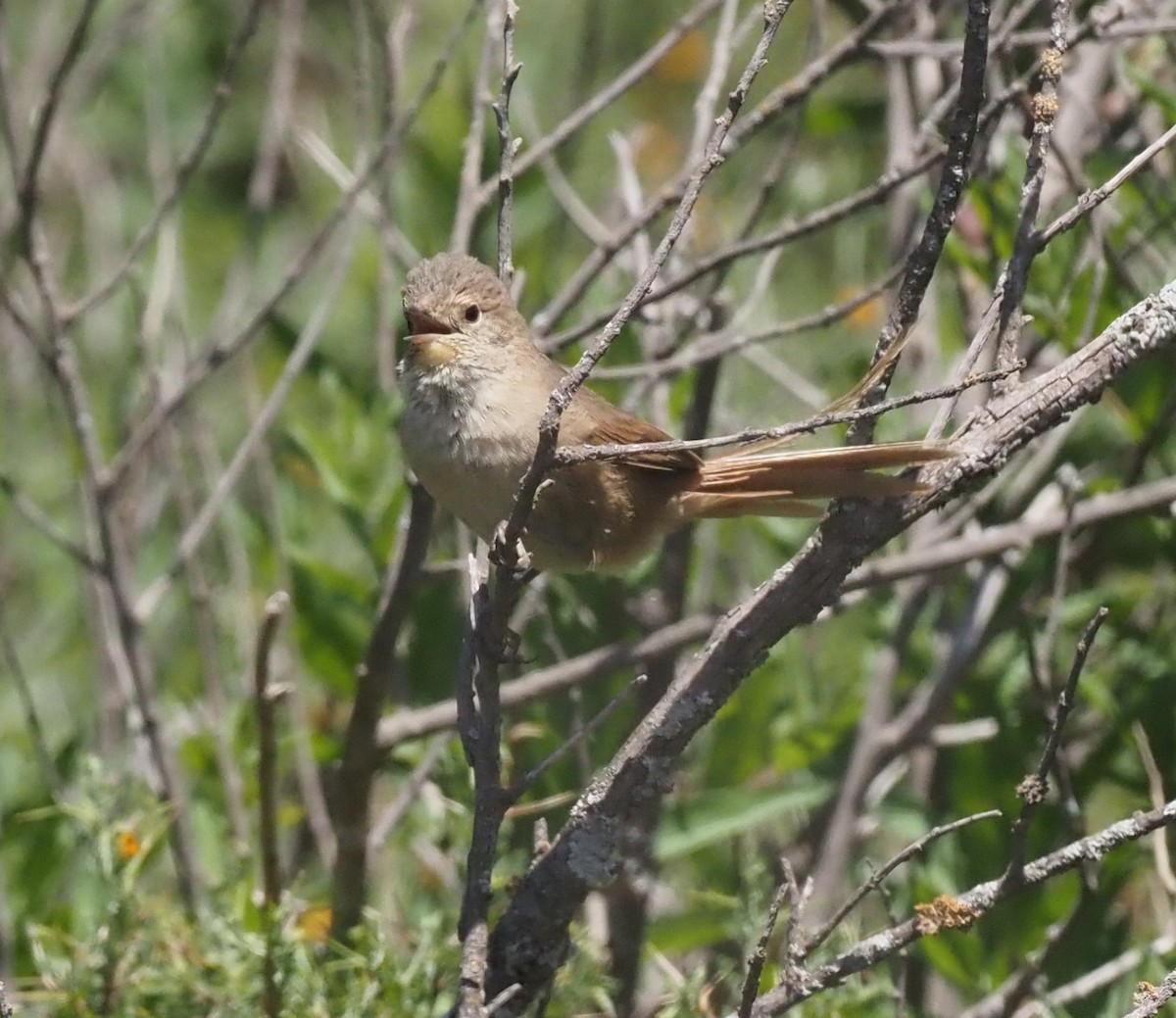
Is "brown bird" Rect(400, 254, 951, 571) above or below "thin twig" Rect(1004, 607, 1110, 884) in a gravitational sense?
above

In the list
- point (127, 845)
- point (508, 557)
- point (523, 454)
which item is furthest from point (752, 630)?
point (127, 845)

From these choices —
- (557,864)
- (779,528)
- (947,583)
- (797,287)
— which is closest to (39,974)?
(557,864)

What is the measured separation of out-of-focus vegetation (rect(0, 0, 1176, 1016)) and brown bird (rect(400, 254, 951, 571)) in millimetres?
202

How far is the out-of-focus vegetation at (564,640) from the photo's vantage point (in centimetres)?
307

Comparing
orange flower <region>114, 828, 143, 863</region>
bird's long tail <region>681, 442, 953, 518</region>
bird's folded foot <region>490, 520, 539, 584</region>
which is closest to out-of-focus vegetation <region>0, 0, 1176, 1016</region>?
orange flower <region>114, 828, 143, 863</region>

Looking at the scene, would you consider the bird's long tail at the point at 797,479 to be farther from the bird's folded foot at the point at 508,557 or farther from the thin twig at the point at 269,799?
the thin twig at the point at 269,799

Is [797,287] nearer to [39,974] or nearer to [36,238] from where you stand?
[36,238]

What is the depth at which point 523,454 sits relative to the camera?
285 cm

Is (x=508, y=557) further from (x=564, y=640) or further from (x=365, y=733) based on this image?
(x=564, y=640)

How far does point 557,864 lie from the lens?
249 centimetres

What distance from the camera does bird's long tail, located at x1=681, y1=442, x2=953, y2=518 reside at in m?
2.27

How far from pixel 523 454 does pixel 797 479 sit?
0.47m

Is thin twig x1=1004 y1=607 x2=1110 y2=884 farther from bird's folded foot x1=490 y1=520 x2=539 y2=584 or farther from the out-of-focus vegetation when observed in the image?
bird's folded foot x1=490 y1=520 x2=539 y2=584

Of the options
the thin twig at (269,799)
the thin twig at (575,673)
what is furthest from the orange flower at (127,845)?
the thin twig at (575,673)
